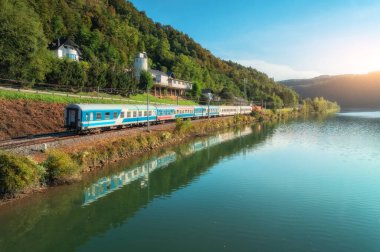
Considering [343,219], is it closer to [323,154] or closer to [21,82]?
[323,154]

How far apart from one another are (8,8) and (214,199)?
111 feet

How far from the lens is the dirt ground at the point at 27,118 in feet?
87.0

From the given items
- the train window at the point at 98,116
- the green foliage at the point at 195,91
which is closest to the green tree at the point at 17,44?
the train window at the point at 98,116

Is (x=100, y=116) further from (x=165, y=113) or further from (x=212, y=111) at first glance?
(x=212, y=111)

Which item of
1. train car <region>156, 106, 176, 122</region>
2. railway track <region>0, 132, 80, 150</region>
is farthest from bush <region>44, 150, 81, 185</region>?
train car <region>156, 106, 176, 122</region>

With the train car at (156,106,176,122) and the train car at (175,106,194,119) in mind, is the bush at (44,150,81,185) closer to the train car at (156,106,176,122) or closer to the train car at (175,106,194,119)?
the train car at (156,106,176,122)

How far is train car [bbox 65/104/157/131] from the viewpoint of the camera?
85.7 feet

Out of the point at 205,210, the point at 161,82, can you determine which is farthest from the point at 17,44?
the point at 161,82

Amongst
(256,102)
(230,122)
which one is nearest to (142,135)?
(230,122)

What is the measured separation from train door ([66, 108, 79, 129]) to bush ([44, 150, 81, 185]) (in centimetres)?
792

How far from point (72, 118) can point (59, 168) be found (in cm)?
927

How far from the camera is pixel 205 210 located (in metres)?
16.3

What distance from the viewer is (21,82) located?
34.9 meters

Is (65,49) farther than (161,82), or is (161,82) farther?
(161,82)
